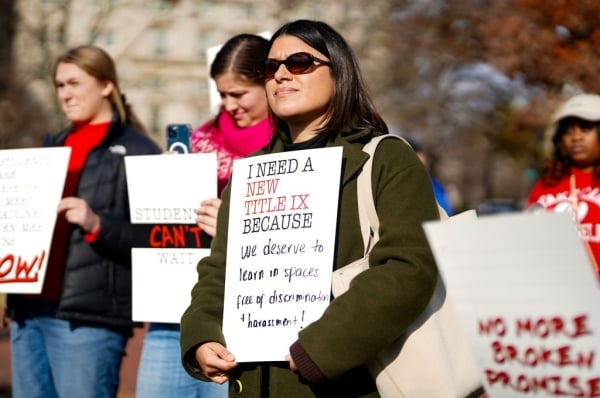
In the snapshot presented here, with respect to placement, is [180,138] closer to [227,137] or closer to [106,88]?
[227,137]

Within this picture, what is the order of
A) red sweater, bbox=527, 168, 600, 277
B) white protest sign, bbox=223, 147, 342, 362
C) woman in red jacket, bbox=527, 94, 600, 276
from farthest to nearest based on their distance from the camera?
woman in red jacket, bbox=527, 94, 600, 276 < red sweater, bbox=527, 168, 600, 277 < white protest sign, bbox=223, 147, 342, 362

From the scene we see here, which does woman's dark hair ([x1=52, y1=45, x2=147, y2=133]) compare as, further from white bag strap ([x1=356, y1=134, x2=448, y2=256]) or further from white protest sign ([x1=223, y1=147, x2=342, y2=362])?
white bag strap ([x1=356, y1=134, x2=448, y2=256])

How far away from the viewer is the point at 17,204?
14.4 feet

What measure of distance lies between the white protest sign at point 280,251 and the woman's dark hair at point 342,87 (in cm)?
19

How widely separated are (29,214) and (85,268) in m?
0.33

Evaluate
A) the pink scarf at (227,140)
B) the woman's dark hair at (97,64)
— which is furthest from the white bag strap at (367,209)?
the woman's dark hair at (97,64)

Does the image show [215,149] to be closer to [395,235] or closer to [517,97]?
[395,235]

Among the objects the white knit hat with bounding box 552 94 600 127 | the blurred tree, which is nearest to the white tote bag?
the white knit hat with bounding box 552 94 600 127

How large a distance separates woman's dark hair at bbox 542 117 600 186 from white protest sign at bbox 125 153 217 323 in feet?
6.75

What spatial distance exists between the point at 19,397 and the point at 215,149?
142 cm

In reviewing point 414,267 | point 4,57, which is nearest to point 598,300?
point 414,267

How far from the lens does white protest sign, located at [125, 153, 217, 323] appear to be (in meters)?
4.04

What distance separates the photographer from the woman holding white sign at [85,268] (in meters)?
4.35

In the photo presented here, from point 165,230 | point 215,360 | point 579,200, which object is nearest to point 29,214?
point 165,230
